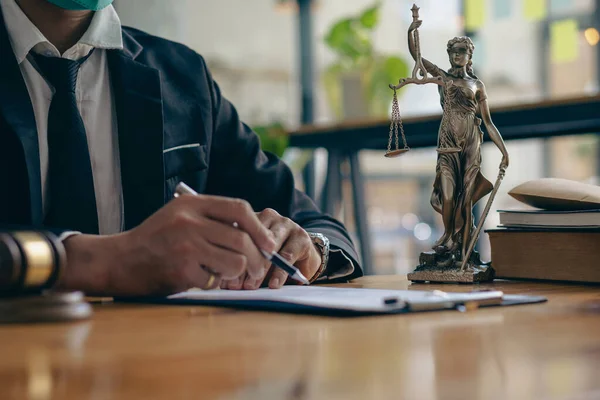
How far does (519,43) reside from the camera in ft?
15.0

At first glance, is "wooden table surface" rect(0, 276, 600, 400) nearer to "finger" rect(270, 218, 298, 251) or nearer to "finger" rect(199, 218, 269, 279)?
"finger" rect(199, 218, 269, 279)

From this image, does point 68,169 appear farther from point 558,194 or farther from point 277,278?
point 558,194

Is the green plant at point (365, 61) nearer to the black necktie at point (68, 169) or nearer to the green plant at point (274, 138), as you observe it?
the green plant at point (274, 138)

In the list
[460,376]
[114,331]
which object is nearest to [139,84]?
[114,331]

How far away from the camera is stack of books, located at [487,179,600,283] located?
124 centimetres

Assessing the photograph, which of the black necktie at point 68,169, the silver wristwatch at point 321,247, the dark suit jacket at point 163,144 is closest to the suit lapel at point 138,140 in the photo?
the dark suit jacket at point 163,144

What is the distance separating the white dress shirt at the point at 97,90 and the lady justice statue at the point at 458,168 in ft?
1.77

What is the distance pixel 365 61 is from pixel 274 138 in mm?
630

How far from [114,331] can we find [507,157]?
2.48 ft

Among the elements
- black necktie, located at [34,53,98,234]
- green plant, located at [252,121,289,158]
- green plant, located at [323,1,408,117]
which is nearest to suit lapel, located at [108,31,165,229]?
black necktie, located at [34,53,98,234]

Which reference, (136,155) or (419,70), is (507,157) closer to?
(419,70)

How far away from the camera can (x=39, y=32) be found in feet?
4.77

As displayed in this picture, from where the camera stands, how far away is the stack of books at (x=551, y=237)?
124 cm

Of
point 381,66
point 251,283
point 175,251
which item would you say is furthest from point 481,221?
point 381,66
